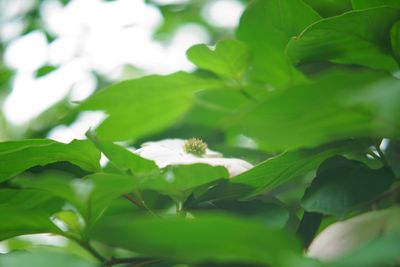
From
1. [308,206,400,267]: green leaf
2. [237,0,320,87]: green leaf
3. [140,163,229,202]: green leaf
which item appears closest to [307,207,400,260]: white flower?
[308,206,400,267]: green leaf

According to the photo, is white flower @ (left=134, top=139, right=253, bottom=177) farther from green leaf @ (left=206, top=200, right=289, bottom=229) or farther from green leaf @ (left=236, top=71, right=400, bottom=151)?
green leaf @ (left=236, top=71, right=400, bottom=151)

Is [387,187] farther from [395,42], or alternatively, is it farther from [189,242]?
[189,242]

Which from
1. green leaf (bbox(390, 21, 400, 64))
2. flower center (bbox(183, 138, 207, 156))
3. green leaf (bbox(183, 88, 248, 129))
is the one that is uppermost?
green leaf (bbox(390, 21, 400, 64))

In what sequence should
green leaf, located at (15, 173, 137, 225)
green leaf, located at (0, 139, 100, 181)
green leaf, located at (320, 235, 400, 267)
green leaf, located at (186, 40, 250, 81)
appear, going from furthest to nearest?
1. green leaf, located at (186, 40, 250, 81)
2. green leaf, located at (0, 139, 100, 181)
3. green leaf, located at (15, 173, 137, 225)
4. green leaf, located at (320, 235, 400, 267)

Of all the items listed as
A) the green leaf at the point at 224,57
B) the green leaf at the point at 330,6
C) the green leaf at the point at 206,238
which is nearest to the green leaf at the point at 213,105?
the green leaf at the point at 224,57

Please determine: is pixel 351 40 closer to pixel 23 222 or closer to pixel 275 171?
pixel 275 171

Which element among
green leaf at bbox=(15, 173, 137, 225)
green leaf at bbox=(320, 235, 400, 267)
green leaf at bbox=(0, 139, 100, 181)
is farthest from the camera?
green leaf at bbox=(0, 139, 100, 181)

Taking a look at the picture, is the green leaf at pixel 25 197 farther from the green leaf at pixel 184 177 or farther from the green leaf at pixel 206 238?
the green leaf at pixel 206 238
